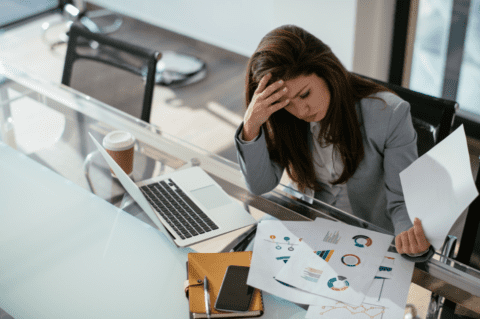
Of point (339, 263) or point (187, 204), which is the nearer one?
point (339, 263)

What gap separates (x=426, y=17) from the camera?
2.83 m

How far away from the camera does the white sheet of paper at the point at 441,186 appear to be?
0.94m

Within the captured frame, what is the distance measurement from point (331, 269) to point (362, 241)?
4.7 inches

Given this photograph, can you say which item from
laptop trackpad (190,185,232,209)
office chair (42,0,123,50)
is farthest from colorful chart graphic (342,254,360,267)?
office chair (42,0,123,50)

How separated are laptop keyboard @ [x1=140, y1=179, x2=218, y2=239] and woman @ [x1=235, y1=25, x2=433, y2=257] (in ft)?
0.54

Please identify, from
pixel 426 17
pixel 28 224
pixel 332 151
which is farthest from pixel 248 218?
pixel 426 17

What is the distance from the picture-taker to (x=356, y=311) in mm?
959

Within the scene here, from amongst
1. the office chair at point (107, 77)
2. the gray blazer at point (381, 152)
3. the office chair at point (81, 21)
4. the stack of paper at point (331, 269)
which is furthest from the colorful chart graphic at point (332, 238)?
the office chair at point (81, 21)

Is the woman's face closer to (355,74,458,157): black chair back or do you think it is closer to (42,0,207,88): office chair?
(355,74,458,157): black chair back

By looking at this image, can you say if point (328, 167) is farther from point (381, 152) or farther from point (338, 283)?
point (338, 283)

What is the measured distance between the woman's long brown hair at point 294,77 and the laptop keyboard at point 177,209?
0.30 m

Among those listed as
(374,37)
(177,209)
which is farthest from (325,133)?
(374,37)

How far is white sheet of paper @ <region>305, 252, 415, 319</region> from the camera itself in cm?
95

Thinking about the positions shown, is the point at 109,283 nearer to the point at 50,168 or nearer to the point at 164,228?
the point at 164,228
